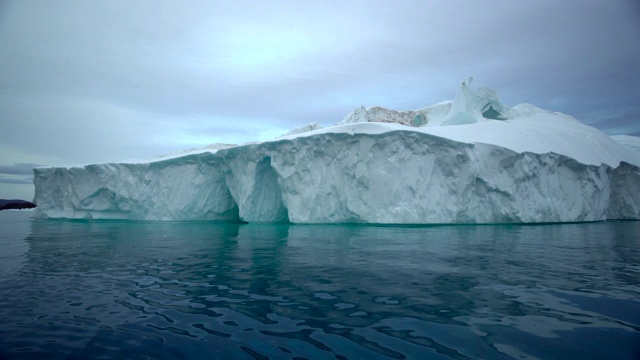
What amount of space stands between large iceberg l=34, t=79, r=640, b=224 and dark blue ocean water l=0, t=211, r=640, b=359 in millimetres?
9432

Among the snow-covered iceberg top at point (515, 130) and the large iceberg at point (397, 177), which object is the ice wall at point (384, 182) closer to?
the large iceberg at point (397, 177)

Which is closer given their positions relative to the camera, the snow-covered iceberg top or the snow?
the snow-covered iceberg top

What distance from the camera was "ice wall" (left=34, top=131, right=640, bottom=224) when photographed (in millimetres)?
16453

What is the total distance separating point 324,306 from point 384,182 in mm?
13201

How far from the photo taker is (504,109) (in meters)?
24.5

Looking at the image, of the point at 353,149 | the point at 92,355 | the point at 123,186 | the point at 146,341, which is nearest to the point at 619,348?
the point at 146,341

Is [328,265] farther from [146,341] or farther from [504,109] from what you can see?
[504,109]

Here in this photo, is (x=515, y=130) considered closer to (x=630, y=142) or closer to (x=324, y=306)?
(x=630, y=142)

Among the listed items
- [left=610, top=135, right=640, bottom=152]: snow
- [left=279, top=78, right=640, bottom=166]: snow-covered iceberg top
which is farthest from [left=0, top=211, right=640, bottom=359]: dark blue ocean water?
[left=610, top=135, right=640, bottom=152]: snow

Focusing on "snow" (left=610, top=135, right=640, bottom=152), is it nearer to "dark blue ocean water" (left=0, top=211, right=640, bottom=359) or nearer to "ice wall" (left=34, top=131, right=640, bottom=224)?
"ice wall" (left=34, top=131, right=640, bottom=224)

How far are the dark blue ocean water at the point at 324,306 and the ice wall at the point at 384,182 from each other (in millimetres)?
9386

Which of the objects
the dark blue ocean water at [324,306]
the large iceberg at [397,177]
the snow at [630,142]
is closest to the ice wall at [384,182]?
the large iceberg at [397,177]

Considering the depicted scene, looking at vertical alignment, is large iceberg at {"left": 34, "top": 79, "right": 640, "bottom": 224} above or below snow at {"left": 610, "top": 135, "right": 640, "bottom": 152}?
below

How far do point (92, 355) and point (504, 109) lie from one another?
27004 millimetres
